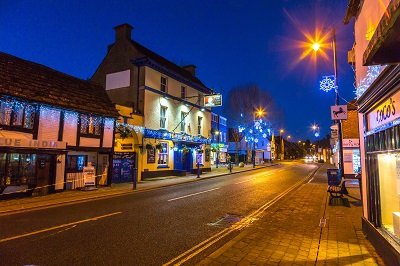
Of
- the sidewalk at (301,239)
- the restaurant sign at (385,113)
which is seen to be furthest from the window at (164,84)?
the restaurant sign at (385,113)

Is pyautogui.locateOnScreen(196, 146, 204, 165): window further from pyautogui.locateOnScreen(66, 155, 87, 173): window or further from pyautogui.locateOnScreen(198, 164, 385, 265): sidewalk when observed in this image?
pyautogui.locateOnScreen(198, 164, 385, 265): sidewalk

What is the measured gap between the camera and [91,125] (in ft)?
55.0

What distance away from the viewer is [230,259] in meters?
5.00

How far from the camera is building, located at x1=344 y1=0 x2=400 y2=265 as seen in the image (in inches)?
161

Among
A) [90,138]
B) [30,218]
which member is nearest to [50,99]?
[90,138]

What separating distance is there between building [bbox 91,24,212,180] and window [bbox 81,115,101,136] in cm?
418

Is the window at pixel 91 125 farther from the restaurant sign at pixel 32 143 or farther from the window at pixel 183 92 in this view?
the window at pixel 183 92

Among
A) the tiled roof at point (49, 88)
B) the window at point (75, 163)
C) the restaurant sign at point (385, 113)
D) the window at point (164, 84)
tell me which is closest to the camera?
the restaurant sign at point (385, 113)

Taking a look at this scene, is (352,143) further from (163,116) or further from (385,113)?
Answer: (385,113)

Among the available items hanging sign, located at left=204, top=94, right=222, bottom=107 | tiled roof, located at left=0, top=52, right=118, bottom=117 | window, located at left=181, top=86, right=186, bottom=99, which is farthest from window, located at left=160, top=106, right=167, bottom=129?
tiled roof, located at left=0, top=52, right=118, bottom=117

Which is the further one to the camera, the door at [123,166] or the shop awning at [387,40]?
the door at [123,166]

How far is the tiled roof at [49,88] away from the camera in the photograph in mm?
12992

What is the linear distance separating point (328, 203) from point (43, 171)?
14.2 m

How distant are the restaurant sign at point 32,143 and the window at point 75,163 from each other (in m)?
1.66
